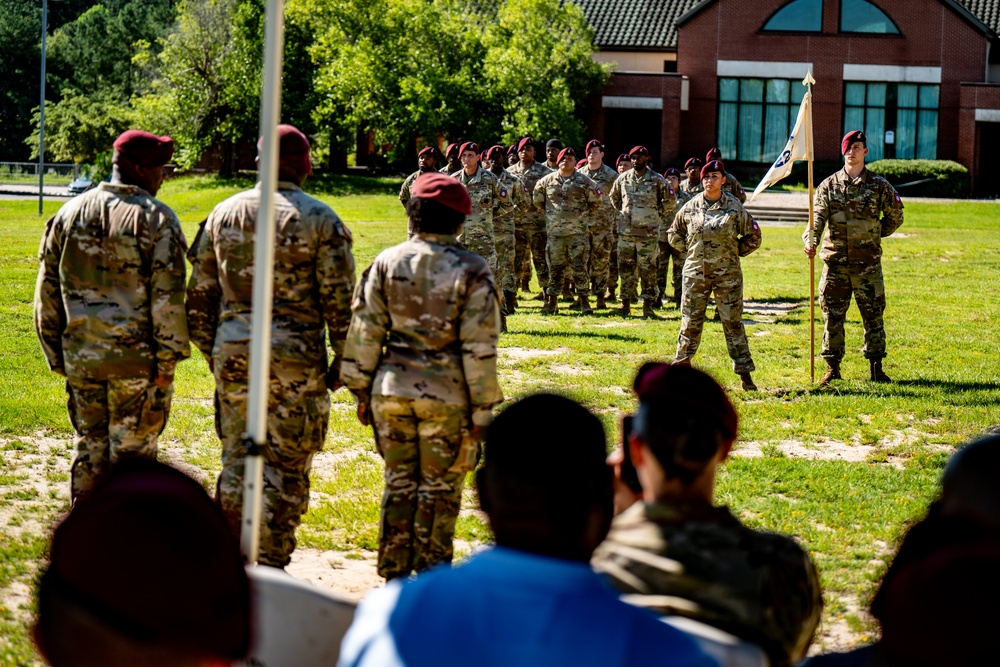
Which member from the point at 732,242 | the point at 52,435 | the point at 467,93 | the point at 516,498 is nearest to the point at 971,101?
the point at 467,93

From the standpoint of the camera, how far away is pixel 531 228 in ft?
66.0

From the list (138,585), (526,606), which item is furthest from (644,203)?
(138,585)

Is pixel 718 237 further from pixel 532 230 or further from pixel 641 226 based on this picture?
pixel 532 230

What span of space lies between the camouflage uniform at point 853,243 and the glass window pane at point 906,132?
3938 centimetres

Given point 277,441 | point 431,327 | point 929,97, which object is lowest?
point 277,441

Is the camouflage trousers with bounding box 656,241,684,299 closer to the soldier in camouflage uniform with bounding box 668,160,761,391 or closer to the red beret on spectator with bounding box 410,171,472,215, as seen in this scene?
the soldier in camouflage uniform with bounding box 668,160,761,391

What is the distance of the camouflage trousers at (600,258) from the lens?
19250mm

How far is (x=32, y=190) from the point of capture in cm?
5162

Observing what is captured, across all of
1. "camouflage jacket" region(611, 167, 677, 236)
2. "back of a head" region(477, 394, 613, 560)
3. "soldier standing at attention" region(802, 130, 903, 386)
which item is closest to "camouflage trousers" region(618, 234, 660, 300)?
"camouflage jacket" region(611, 167, 677, 236)

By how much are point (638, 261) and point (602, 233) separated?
83 cm

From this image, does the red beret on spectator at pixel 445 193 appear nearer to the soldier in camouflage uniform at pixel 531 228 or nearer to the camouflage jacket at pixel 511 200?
the camouflage jacket at pixel 511 200

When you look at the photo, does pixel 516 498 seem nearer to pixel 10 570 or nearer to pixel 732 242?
pixel 10 570

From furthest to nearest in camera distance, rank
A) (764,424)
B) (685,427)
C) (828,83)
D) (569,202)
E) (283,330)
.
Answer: (828,83), (569,202), (764,424), (283,330), (685,427)

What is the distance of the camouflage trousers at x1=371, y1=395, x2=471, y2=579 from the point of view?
20.2 ft
